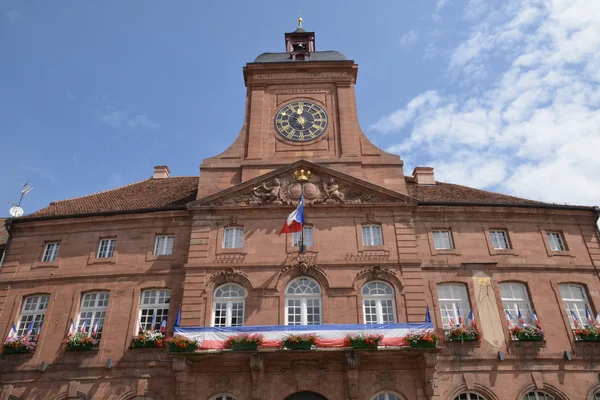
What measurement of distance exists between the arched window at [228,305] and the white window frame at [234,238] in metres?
1.72

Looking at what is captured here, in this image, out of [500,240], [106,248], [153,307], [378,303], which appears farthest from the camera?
[106,248]

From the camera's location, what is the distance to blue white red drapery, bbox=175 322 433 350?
17.4m

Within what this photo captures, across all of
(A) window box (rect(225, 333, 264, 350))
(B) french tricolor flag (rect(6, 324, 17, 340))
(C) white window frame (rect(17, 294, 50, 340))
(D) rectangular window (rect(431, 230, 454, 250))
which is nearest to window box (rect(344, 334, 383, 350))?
(A) window box (rect(225, 333, 264, 350))

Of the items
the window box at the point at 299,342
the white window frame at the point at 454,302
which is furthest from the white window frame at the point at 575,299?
the window box at the point at 299,342

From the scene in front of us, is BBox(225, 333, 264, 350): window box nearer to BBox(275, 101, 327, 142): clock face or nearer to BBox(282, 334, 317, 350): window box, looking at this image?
A: BBox(282, 334, 317, 350): window box

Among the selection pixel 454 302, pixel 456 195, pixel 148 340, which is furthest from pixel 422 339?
pixel 148 340

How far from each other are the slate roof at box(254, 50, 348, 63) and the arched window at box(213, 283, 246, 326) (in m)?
12.9

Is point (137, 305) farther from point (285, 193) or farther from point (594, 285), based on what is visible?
point (594, 285)

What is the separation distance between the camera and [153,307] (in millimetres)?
20375

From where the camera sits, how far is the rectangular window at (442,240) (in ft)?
70.6

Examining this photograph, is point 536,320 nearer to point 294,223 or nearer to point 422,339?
point 422,339

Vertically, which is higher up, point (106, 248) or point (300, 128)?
point (300, 128)

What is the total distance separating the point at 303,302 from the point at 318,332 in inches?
91.2

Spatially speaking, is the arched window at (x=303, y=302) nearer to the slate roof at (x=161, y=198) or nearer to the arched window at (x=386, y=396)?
the arched window at (x=386, y=396)
